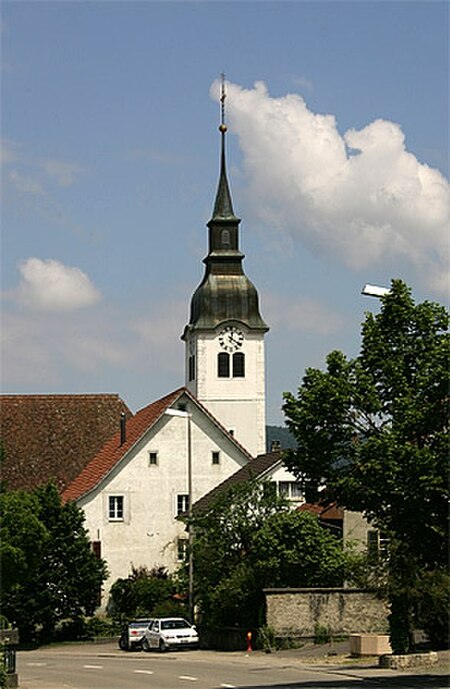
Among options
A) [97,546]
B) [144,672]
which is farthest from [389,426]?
[97,546]

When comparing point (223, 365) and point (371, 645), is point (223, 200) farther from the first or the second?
A: point (371, 645)

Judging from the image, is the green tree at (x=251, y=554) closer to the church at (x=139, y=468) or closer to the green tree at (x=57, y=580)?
the green tree at (x=57, y=580)

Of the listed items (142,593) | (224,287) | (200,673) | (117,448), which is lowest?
(200,673)

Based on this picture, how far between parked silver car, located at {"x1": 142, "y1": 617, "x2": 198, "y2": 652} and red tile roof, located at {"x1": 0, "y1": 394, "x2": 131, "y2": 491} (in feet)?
78.1

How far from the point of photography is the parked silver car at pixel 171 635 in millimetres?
43438

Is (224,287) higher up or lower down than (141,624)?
higher up

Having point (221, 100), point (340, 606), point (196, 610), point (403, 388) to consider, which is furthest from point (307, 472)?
point (221, 100)

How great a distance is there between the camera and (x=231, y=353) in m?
88.0

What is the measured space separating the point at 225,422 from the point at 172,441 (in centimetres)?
2166

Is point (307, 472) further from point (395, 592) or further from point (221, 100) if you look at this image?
point (221, 100)

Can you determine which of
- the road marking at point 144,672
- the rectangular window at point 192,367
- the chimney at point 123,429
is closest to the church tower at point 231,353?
the rectangular window at point 192,367

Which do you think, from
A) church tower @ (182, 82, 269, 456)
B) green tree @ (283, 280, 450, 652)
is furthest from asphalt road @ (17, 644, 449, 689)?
church tower @ (182, 82, 269, 456)

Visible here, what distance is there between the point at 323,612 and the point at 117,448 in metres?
27.3

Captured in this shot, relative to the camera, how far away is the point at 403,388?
26.6 m
